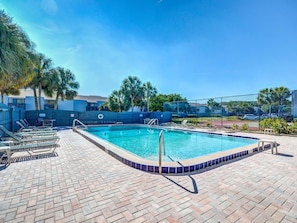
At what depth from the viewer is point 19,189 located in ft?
9.16

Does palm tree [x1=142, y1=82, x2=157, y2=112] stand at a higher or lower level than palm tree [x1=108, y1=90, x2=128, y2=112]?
higher

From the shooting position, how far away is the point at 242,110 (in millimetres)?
12852

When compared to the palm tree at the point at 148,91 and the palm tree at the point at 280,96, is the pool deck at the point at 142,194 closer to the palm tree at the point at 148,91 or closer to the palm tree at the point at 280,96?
the palm tree at the point at 280,96

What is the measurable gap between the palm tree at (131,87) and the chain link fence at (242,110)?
388 inches

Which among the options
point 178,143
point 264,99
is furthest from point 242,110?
point 178,143

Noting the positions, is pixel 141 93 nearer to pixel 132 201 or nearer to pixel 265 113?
pixel 265 113

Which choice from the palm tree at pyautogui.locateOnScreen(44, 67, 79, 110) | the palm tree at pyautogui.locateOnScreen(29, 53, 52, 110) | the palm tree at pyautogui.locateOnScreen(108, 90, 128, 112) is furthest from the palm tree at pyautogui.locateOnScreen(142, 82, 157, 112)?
the palm tree at pyautogui.locateOnScreen(29, 53, 52, 110)

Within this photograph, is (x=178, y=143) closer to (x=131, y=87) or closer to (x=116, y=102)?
(x=131, y=87)

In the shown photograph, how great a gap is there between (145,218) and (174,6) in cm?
852

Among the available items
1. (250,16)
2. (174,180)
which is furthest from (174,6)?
(174,180)

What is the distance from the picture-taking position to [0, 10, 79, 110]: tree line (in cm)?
498

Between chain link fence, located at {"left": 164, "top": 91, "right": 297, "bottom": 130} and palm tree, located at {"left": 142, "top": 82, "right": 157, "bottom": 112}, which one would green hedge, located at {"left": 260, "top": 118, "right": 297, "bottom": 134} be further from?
palm tree, located at {"left": 142, "top": 82, "right": 157, "bottom": 112}

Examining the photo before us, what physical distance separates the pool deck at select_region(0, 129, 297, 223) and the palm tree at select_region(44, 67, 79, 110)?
15389 millimetres

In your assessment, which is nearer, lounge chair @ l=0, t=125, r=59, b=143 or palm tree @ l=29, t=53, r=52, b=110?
lounge chair @ l=0, t=125, r=59, b=143
